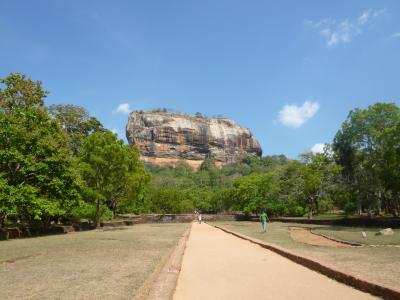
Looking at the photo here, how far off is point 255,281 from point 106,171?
2771 cm

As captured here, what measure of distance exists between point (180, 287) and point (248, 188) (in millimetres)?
51827

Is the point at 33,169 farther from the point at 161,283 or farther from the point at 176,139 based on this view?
the point at 176,139

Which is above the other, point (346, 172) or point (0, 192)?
point (346, 172)

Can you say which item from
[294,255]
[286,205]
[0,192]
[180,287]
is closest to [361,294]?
[180,287]

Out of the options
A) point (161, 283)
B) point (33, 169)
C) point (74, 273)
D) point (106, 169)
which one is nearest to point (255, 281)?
point (161, 283)

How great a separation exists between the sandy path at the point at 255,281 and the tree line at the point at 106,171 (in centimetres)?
1370

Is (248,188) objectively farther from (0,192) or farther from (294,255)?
(294,255)

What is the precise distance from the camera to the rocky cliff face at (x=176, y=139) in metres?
181

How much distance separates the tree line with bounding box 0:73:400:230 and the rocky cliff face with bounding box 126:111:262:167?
375 feet

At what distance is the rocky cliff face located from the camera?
181 meters

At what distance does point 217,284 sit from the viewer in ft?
27.6

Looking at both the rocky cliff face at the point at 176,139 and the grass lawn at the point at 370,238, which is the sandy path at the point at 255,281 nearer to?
the grass lawn at the point at 370,238

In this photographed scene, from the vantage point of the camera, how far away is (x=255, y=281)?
8531 millimetres

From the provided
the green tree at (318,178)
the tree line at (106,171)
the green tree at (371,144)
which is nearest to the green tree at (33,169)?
the tree line at (106,171)
